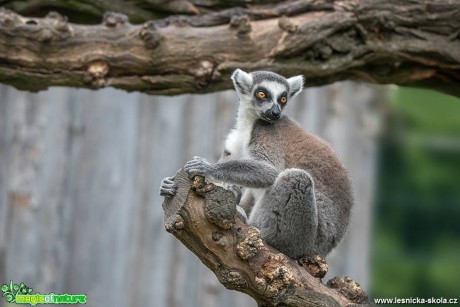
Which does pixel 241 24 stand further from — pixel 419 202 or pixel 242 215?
pixel 419 202

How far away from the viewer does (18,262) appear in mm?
10406

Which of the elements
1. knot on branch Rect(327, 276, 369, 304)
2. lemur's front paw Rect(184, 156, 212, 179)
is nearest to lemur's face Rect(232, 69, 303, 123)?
lemur's front paw Rect(184, 156, 212, 179)

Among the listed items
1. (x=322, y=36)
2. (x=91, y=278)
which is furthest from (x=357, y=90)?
(x=322, y=36)

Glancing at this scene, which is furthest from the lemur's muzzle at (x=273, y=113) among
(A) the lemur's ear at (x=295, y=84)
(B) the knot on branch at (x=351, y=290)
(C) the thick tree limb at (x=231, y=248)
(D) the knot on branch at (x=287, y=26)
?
(B) the knot on branch at (x=351, y=290)

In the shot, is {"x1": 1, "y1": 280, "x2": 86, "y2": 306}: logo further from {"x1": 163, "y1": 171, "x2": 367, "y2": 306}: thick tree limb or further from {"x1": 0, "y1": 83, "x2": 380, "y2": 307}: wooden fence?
{"x1": 0, "y1": 83, "x2": 380, "y2": 307}: wooden fence

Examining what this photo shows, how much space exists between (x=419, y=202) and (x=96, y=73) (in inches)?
584

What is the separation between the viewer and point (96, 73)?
7.47 m

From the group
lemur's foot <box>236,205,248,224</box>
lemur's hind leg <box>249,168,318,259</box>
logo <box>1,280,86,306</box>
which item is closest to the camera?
lemur's hind leg <box>249,168,318,259</box>

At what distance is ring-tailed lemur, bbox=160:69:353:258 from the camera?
6781mm

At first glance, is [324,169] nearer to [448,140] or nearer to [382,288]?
[382,288]

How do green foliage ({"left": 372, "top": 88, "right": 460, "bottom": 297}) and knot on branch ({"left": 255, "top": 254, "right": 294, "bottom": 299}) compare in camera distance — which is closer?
knot on branch ({"left": 255, "top": 254, "right": 294, "bottom": 299})

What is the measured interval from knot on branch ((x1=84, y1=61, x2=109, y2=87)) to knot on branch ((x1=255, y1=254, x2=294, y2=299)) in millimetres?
2388

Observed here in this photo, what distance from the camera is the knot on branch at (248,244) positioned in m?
6.01

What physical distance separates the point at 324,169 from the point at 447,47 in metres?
1.55
